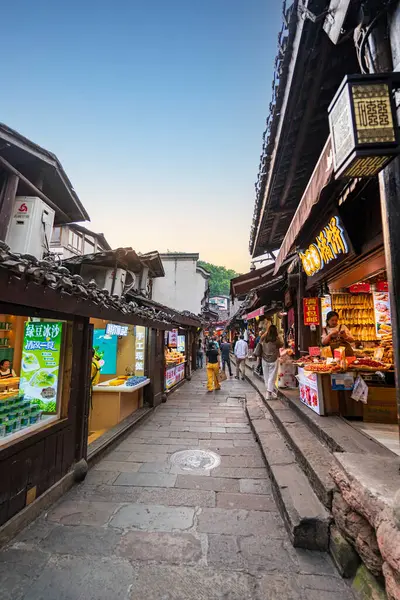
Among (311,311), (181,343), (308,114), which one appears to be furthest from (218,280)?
(308,114)

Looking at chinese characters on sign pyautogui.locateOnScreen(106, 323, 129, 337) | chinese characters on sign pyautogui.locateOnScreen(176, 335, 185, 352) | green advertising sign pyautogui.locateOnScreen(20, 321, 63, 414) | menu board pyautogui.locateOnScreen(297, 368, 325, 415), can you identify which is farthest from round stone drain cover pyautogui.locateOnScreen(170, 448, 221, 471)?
chinese characters on sign pyautogui.locateOnScreen(176, 335, 185, 352)

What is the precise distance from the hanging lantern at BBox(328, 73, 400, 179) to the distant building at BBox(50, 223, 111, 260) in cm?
1349

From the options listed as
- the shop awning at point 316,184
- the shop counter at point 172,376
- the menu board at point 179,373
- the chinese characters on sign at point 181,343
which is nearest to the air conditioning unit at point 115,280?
the shop counter at point 172,376

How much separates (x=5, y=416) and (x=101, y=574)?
217cm

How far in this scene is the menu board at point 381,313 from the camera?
8.75 m

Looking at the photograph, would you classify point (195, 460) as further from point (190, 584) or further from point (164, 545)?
point (190, 584)

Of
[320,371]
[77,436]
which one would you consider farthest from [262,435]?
[77,436]

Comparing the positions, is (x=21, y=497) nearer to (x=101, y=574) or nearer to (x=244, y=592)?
(x=101, y=574)

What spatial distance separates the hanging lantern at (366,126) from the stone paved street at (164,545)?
400 centimetres

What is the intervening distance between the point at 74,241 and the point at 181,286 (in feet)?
44.3

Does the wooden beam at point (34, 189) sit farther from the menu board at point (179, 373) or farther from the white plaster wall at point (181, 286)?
the white plaster wall at point (181, 286)

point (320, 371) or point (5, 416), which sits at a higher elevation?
point (320, 371)

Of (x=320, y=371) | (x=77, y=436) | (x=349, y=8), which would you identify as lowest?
(x=77, y=436)

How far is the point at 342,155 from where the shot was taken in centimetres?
272
